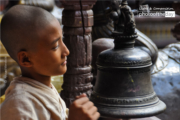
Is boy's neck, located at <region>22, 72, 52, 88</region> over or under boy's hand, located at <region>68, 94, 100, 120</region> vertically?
over

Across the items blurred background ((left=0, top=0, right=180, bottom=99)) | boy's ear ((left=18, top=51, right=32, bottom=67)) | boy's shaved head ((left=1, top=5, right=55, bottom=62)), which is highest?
boy's shaved head ((left=1, top=5, right=55, bottom=62))

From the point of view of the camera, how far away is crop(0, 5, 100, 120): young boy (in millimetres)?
989

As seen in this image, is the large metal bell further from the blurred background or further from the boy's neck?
the blurred background

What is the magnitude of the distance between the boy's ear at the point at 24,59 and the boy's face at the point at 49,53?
0.02 m

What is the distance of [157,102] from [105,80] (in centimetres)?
28

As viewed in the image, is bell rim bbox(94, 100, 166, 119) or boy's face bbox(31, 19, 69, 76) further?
bell rim bbox(94, 100, 166, 119)

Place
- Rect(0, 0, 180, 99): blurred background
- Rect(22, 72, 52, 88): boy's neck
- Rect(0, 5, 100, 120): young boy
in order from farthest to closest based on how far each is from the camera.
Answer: Rect(0, 0, 180, 99): blurred background
Rect(22, 72, 52, 88): boy's neck
Rect(0, 5, 100, 120): young boy

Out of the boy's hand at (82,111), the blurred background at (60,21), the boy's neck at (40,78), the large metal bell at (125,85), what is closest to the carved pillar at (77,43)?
the blurred background at (60,21)

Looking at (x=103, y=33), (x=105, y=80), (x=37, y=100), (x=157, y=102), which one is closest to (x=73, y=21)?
(x=103, y=33)

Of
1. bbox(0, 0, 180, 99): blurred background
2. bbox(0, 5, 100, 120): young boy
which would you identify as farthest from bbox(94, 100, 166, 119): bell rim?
bbox(0, 0, 180, 99): blurred background

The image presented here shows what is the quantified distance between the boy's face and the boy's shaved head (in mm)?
21

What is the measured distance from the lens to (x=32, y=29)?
1015mm

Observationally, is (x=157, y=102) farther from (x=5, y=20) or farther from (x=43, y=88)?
(x=5, y=20)

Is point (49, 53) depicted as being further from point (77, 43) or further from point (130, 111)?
point (77, 43)
